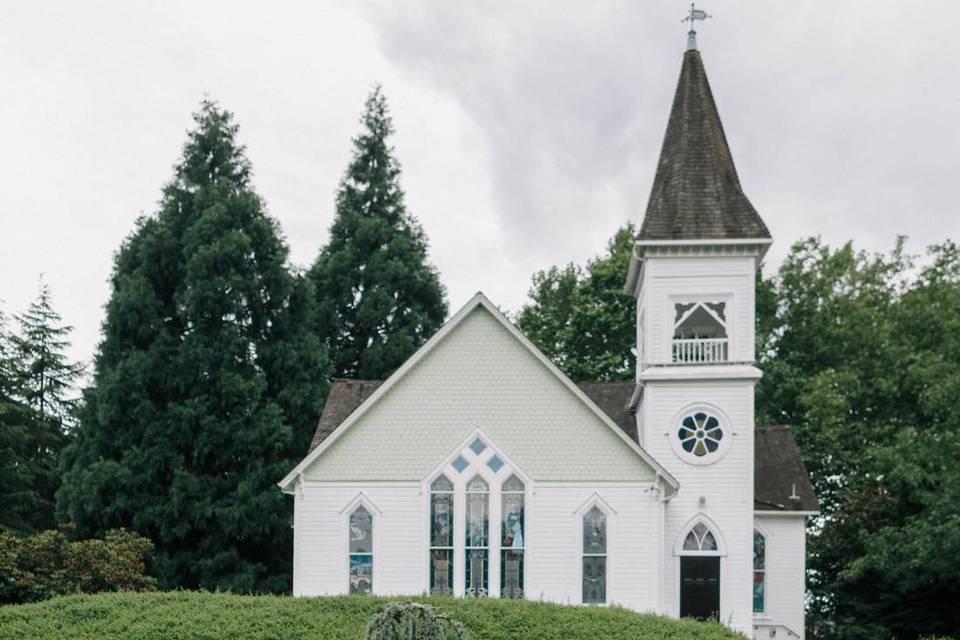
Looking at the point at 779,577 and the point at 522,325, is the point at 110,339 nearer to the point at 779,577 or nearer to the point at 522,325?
the point at 522,325

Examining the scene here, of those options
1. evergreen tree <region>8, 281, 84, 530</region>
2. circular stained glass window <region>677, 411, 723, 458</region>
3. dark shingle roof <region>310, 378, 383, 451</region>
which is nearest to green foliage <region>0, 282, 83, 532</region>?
evergreen tree <region>8, 281, 84, 530</region>

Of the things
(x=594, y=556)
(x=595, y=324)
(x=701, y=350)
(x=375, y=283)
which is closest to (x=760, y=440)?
(x=701, y=350)

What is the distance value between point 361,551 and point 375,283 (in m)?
17.4

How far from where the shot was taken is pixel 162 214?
33.5m

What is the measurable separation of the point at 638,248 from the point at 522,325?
18650 millimetres

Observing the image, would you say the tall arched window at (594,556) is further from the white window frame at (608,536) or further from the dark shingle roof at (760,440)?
the dark shingle roof at (760,440)

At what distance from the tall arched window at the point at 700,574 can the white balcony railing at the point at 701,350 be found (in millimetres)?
3599

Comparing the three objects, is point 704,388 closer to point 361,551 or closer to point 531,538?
point 531,538

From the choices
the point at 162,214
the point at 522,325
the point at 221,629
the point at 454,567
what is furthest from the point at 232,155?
the point at 221,629

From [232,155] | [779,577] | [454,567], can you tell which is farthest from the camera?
[232,155]

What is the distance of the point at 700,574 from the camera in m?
24.1

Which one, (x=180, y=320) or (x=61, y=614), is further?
(x=180, y=320)

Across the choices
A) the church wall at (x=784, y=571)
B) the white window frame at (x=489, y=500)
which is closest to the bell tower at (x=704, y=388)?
the church wall at (x=784, y=571)

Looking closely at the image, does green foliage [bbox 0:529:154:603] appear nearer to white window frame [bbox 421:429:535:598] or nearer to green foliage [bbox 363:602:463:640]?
white window frame [bbox 421:429:535:598]
